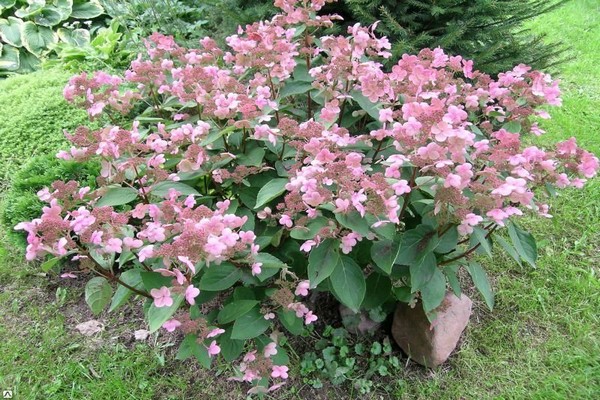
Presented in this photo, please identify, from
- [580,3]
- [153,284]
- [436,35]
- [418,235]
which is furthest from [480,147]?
[580,3]

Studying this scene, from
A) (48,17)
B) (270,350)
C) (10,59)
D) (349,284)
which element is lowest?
(10,59)

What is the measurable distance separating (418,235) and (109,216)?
891 millimetres

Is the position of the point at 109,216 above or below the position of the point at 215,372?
above

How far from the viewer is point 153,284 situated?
1394 mm

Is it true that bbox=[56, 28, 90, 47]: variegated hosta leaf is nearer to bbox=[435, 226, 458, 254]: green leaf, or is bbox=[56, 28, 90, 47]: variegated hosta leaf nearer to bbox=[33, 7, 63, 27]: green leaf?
bbox=[33, 7, 63, 27]: green leaf

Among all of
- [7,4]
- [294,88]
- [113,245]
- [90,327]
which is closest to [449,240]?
[294,88]

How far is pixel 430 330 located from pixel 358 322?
0.31m

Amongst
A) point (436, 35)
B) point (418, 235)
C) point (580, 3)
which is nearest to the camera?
point (418, 235)

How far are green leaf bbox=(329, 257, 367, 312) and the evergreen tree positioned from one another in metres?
1.49

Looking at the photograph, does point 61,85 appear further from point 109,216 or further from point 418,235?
point 418,235

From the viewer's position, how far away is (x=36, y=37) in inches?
183

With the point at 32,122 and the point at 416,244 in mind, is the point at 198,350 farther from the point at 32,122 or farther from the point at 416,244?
the point at 32,122

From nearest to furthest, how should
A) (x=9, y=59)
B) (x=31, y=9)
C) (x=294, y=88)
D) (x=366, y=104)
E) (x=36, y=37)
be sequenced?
(x=366, y=104) → (x=294, y=88) → (x=9, y=59) → (x=36, y=37) → (x=31, y=9)

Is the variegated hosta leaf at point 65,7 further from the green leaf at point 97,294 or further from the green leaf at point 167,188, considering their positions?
the green leaf at point 97,294
